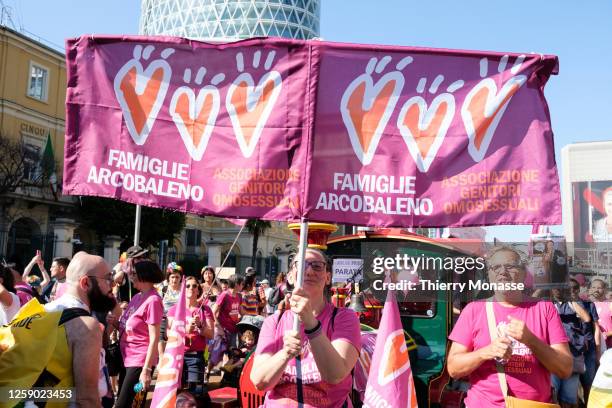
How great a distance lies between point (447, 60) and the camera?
11.5 feet

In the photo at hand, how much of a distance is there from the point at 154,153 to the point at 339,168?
1159 millimetres


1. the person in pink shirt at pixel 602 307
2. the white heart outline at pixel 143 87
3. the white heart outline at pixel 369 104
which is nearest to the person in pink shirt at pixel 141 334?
the white heart outline at pixel 143 87

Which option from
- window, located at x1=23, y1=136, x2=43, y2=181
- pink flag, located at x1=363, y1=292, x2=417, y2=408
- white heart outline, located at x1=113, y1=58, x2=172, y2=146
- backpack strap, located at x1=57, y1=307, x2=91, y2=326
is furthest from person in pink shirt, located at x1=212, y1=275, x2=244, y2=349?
window, located at x1=23, y1=136, x2=43, y2=181

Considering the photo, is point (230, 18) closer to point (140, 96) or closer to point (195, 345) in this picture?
point (195, 345)

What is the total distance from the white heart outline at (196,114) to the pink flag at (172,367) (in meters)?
2.20

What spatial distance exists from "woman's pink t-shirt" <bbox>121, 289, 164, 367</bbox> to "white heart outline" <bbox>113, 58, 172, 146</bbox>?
2.10 metres

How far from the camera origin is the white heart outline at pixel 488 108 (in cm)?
346

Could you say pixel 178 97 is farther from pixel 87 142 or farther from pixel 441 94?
pixel 441 94

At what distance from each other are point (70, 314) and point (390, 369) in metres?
2.06

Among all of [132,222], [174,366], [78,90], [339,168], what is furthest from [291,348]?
[132,222]

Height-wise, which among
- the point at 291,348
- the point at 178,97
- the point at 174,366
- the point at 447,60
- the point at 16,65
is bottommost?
the point at 174,366

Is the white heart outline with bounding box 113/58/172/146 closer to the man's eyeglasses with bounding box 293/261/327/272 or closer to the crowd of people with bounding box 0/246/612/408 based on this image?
the crowd of people with bounding box 0/246/612/408

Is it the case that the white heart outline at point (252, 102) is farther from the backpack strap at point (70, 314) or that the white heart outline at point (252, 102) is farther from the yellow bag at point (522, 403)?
the yellow bag at point (522, 403)

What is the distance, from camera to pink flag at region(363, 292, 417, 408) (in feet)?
12.6
